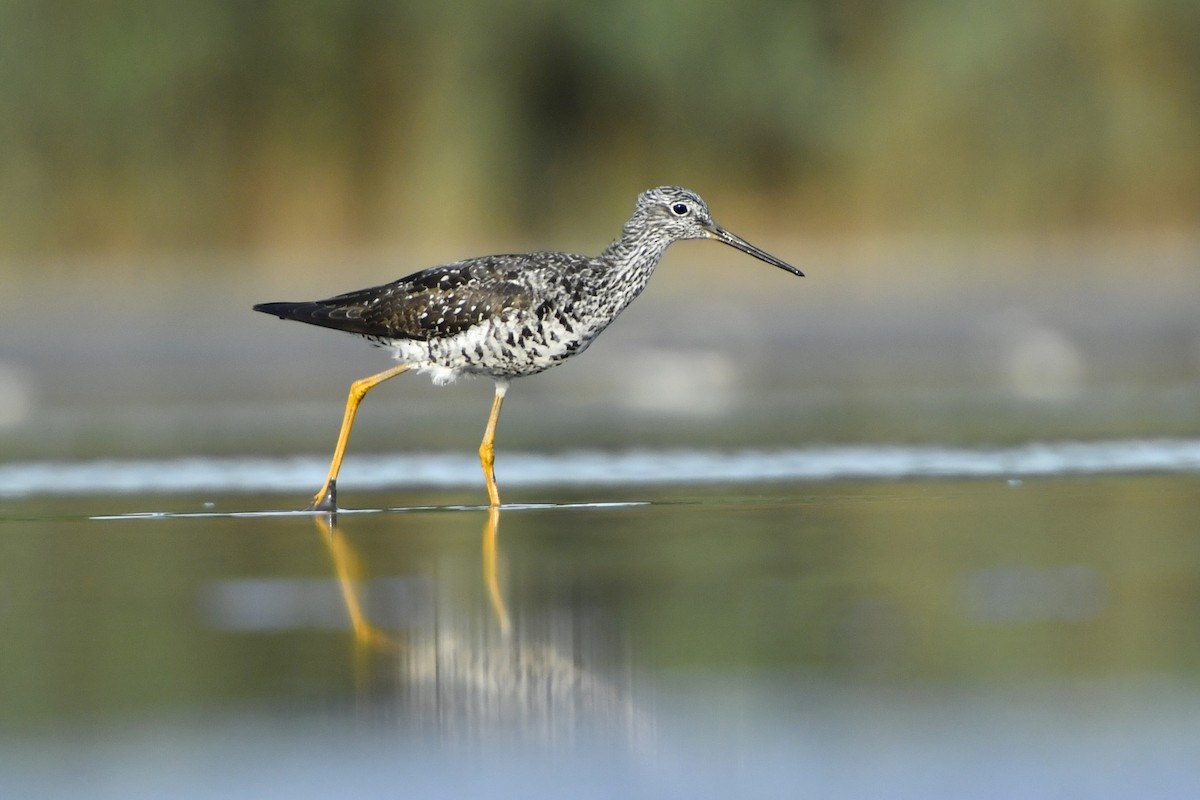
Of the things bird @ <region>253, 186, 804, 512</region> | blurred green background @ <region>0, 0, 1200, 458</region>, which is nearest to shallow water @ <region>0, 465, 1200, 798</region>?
bird @ <region>253, 186, 804, 512</region>

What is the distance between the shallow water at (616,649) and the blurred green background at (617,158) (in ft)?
37.8

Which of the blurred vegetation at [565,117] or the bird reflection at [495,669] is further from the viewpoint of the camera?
the blurred vegetation at [565,117]

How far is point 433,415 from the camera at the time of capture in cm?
1456

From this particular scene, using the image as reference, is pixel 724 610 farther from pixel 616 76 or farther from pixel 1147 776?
pixel 616 76

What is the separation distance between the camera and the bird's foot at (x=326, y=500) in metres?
9.36

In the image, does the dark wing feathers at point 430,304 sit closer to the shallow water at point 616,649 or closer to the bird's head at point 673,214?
the bird's head at point 673,214

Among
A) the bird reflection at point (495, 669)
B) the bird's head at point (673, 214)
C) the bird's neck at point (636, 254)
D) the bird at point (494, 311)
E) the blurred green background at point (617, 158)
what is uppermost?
the blurred green background at point (617, 158)

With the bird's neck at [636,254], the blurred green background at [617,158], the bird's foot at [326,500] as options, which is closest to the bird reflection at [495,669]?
the bird's foot at [326,500]

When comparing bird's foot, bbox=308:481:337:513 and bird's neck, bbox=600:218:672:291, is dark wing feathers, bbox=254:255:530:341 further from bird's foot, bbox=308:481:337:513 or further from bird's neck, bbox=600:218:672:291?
bird's foot, bbox=308:481:337:513

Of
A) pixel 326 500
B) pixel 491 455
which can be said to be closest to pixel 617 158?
pixel 491 455

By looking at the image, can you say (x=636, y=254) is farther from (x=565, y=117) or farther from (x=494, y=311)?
(x=565, y=117)

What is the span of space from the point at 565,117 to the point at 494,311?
1781 centimetres

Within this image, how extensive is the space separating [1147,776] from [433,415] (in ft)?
33.8

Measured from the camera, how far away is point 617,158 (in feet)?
91.5
